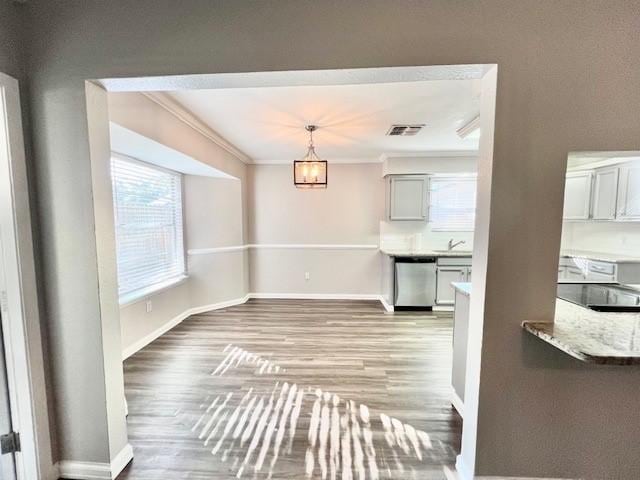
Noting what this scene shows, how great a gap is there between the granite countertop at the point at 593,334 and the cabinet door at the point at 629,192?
9.73 feet

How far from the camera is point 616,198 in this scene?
3.45m

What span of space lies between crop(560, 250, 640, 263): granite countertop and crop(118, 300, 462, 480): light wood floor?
2072 millimetres

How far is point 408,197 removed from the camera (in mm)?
4605

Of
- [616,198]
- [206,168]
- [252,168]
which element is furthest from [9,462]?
[616,198]

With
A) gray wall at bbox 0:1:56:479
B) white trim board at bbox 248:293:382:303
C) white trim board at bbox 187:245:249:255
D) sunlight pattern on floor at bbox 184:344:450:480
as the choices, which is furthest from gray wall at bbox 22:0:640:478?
white trim board at bbox 248:293:382:303

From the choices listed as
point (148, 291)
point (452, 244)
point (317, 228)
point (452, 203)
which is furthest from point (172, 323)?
point (452, 203)

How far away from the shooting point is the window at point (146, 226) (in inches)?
116

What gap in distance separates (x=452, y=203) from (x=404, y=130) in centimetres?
204

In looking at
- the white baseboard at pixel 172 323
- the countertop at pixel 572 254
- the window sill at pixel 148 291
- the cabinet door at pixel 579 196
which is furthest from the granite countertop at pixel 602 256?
the window sill at pixel 148 291

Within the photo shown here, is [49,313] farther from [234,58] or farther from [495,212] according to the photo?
[495,212]

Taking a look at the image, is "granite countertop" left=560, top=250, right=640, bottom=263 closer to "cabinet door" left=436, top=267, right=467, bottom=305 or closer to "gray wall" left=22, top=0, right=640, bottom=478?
"cabinet door" left=436, top=267, right=467, bottom=305

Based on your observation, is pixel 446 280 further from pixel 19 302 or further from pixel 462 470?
pixel 19 302

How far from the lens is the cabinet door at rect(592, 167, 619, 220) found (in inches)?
137

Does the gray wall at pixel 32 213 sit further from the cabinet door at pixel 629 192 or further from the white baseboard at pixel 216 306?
the cabinet door at pixel 629 192
